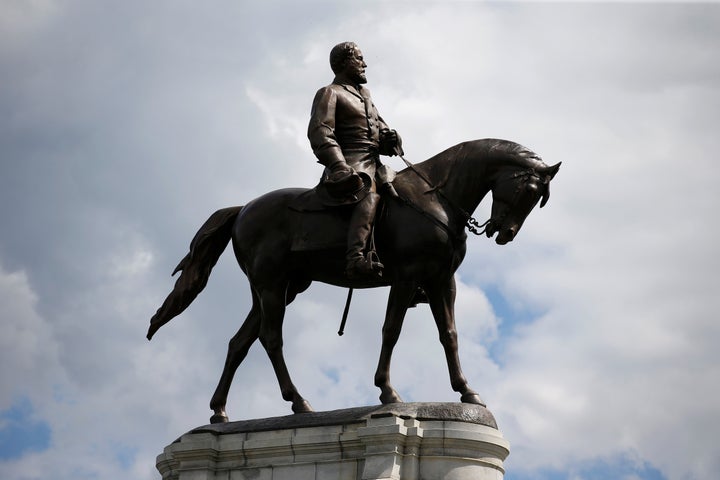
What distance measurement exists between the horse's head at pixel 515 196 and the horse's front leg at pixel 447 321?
0.89 m

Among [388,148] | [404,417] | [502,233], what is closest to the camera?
Answer: [404,417]

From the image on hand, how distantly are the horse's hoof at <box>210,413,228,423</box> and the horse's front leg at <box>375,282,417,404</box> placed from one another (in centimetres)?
228

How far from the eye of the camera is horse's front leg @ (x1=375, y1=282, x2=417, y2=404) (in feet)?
51.8

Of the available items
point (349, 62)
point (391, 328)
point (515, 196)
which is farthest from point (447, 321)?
point (349, 62)

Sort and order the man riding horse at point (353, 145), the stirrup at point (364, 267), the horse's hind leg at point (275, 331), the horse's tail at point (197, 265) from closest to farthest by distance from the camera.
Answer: the stirrup at point (364, 267), the man riding horse at point (353, 145), the horse's hind leg at point (275, 331), the horse's tail at point (197, 265)

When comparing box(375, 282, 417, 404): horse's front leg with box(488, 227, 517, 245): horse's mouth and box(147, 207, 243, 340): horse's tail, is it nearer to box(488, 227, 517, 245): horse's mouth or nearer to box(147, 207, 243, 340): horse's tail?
Result: box(488, 227, 517, 245): horse's mouth

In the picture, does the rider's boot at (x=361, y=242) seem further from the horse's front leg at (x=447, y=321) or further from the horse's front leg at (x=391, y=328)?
the horse's front leg at (x=447, y=321)

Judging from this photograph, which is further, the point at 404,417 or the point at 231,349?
the point at 231,349

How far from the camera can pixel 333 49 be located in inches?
684

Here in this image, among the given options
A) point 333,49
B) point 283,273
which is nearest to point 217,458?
point 283,273

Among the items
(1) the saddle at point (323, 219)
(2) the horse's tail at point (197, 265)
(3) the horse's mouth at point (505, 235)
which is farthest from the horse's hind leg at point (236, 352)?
(3) the horse's mouth at point (505, 235)

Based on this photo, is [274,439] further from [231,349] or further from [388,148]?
[388,148]

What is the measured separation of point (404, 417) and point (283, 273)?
9.09 feet

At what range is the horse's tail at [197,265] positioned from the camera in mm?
17562
